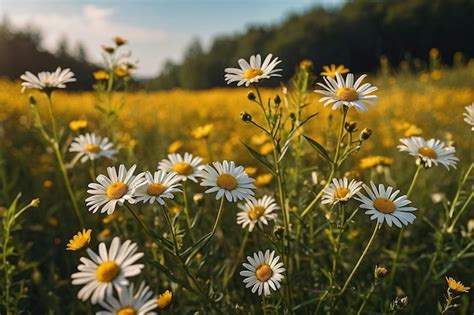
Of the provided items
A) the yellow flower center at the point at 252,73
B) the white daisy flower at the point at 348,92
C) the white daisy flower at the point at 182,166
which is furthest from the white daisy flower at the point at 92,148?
the white daisy flower at the point at 348,92

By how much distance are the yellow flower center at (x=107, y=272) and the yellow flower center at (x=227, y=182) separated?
0.47 meters

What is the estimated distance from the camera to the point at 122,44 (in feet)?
8.18

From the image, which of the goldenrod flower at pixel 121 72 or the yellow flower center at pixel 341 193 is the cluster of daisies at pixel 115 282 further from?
the goldenrod flower at pixel 121 72

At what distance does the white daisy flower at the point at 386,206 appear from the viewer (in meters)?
1.24

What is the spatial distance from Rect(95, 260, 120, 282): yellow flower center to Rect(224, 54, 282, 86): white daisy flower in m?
0.66

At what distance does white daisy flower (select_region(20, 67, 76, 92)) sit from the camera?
5.68ft

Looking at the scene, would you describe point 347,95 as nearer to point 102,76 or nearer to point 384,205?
point 384,205

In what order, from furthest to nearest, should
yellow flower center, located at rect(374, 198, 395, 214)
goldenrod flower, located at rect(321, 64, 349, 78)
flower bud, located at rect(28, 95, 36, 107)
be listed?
1. flower bud, located at rect(28, 95, 36, 107)
2. goldenrod flower, located at rect(321, 64, 349, 78)
3. yellow flower center, located at rect(374, 198, 395, 214)

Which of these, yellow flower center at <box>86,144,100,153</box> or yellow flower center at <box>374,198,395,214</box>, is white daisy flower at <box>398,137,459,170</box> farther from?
yellow flower center at <box>86,144,100,153</box>

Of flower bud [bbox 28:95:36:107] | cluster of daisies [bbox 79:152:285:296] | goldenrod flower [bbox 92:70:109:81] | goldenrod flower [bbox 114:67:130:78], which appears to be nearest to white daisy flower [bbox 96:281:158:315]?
cluster of daisies [bbox 79:152:285:296]

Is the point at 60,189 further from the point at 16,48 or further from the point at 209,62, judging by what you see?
the point at 209,62

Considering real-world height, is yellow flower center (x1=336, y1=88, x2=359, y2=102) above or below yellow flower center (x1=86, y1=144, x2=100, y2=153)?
above

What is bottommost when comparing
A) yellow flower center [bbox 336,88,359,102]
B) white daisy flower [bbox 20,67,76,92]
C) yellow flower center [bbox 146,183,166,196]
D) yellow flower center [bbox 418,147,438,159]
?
yellow flower center [bbox 146,183,166,196]

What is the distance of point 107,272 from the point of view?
0.94 meters
